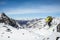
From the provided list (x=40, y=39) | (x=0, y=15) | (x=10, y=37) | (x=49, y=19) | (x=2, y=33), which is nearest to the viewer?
(x=40, y=39)

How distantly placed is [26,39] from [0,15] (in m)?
21.1

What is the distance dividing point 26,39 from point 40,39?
10.0 feet

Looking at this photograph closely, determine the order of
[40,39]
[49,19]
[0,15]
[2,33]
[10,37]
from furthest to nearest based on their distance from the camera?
[49,19] < [0,15] < [2,33] < [10,37] < [40,39]

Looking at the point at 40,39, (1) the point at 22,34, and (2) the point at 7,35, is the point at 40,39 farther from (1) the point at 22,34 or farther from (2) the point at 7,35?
(2) the point at 7,35

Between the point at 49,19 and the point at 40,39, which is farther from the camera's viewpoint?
the point at 49,19

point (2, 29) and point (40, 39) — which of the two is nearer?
point (40, 39)

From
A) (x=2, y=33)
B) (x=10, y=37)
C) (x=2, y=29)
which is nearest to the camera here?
(x=10, y=37)

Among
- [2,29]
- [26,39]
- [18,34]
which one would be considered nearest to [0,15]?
[2,29]

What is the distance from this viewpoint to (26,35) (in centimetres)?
3022

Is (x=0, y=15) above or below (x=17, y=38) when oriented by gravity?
above

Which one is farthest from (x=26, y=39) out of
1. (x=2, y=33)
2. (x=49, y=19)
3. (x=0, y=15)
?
(x=49, y=19)

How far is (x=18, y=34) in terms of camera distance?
30.7m

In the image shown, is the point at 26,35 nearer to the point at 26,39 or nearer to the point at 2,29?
the point at 26,39

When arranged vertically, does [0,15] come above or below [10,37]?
above
